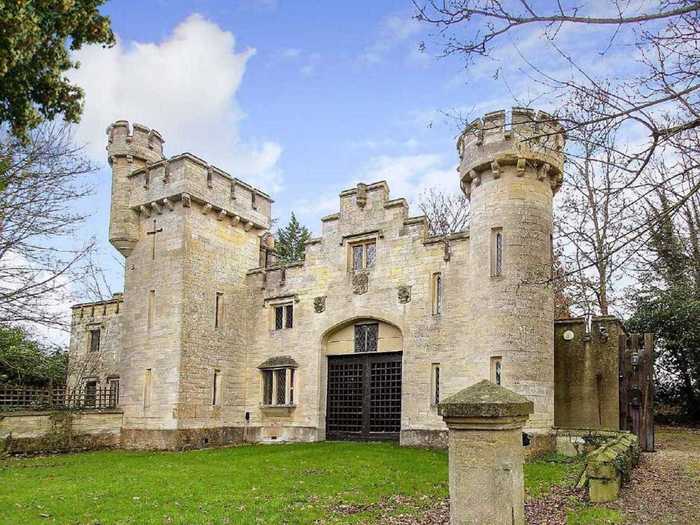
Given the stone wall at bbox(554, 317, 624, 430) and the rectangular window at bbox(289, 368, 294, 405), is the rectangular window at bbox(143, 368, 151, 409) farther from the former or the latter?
the stone wall at bbox(554, 317, 624, 430)

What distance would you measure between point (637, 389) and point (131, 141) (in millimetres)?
18209

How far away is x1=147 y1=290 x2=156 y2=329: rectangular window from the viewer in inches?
859

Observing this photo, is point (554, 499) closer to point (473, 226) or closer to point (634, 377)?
point (634, 377)

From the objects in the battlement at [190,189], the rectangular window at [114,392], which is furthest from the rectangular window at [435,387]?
the rectangular window at [114,392]

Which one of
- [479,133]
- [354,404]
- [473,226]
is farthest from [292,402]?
[479,133]

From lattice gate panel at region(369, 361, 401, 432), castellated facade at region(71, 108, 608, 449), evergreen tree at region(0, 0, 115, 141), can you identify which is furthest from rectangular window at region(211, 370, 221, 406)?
evergreen tree at region(0, 0, 115, 141)

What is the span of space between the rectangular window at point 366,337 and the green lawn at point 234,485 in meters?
3.48

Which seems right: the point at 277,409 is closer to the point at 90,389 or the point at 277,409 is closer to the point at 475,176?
the point at 90,389

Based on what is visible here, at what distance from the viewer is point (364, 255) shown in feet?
70.2

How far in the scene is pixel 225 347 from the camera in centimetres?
2258

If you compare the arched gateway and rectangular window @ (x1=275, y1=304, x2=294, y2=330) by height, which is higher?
rectangular window @ (x1=275, y1=304, x2=294, y2=330)

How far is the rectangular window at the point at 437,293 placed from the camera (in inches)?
768

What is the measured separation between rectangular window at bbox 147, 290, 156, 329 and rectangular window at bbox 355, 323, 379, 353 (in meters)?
6.83

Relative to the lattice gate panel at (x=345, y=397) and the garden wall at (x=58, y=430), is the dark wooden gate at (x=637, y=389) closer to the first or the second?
the lattice gate panel at (x=345, y=397)
